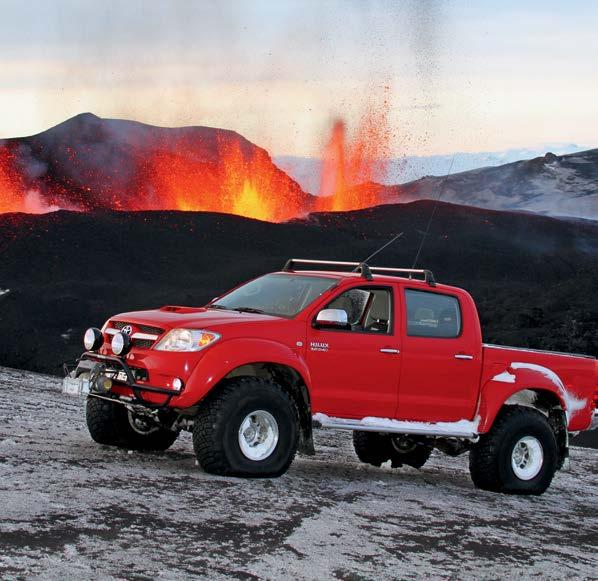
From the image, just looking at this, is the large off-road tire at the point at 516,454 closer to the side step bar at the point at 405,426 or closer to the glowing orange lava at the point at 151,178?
the side step bar at the point at 405,426

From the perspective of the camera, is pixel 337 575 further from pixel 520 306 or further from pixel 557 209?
pixel 557 209

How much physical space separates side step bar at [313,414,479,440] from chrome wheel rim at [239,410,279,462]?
0.47 metres

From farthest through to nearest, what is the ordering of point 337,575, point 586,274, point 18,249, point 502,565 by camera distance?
point 18,249
point 586,274
point 502,565
point 337,575

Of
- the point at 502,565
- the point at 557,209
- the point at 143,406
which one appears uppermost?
the point at 557,209

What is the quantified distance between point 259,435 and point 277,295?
1.39 m

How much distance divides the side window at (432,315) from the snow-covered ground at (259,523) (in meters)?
1.42

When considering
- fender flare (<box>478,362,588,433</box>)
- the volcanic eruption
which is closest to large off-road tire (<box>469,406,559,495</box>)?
fender flare (<box>478,362,588,433</box>)

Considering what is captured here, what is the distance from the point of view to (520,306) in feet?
306

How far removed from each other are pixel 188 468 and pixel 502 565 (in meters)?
3.32

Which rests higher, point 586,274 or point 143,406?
point 586,274

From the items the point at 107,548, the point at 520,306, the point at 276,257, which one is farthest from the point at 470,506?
the point at 276,257

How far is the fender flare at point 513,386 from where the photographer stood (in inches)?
439

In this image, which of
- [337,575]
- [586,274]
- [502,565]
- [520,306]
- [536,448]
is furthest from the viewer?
[586,274]

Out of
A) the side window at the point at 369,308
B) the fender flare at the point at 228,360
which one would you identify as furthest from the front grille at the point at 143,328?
the side window at the point at 369,308
